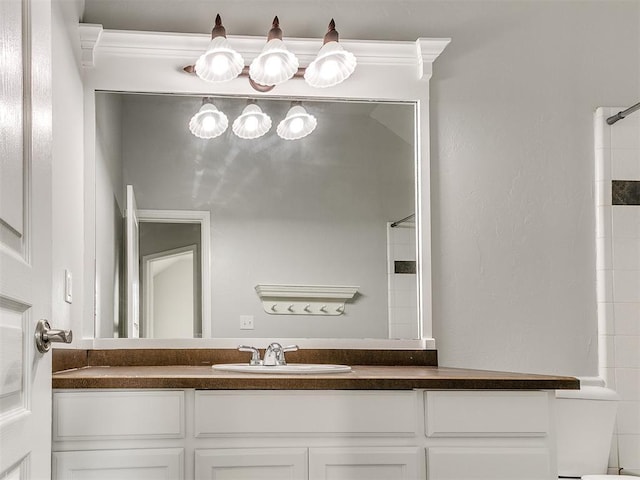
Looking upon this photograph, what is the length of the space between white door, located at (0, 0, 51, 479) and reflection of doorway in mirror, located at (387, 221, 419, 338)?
1657 mm

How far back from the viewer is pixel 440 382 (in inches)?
80.3

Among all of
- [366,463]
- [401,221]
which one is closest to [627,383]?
[401,221]

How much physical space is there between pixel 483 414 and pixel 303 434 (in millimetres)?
461

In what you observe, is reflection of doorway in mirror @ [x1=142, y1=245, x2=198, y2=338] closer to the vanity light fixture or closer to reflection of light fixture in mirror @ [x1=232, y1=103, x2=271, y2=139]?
reflection of light fixture in mirror @ [x1=232, y1=103, x2=271, y2=139]

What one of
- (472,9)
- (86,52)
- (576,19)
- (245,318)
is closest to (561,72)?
(576,19)

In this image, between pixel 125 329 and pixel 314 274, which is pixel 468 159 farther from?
pixel 125 329

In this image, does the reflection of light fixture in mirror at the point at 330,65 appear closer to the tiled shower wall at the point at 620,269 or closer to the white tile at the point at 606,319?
the tiled shower wall at the point at 620,269

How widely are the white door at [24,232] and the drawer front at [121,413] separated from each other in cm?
68

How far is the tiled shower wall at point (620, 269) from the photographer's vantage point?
9.55 ft

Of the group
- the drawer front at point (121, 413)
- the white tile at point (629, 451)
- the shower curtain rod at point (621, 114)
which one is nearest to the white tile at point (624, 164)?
the shower curtain rod at point (621, 114)

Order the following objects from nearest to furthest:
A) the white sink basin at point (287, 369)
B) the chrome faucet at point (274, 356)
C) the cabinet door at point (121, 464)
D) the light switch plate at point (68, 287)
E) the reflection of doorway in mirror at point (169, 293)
Answer: the cabinet door at point (121, 464), the white sink basin at point (287, 369), the light switch plate at point (68, 287), the chrome faucet at point (274, 356), the reflection of doorway in mirror at point (169, 293)

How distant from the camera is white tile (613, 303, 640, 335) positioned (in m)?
2.94

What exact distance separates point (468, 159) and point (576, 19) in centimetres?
69

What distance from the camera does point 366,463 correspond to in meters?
2.03
